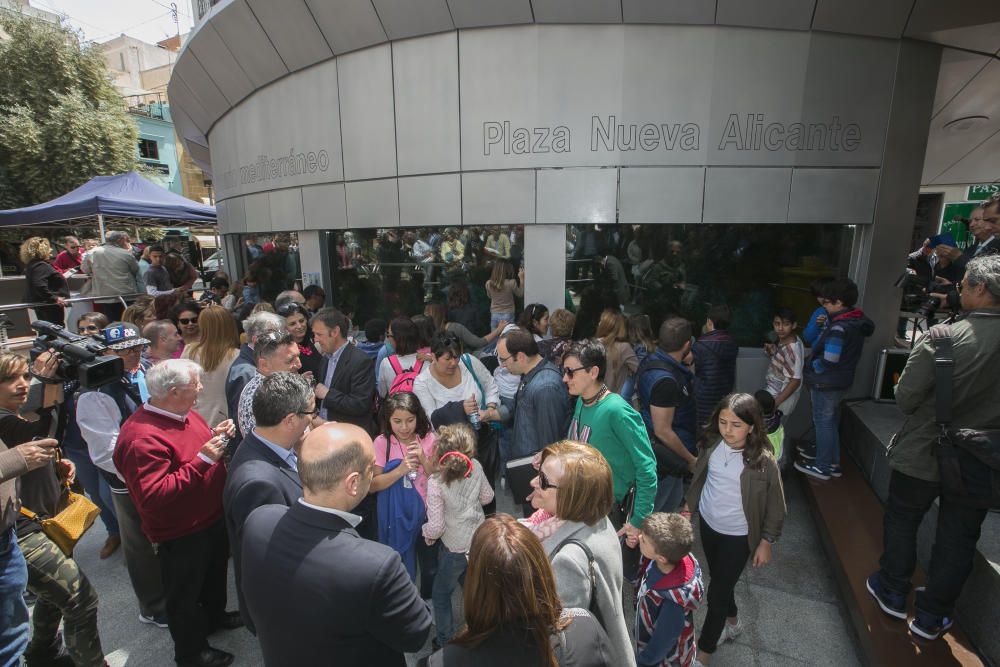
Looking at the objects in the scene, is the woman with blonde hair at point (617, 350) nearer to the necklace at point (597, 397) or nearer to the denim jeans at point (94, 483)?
the necklace at point (597, 397)

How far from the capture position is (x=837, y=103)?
5574mm

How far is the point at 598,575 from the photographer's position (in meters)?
1.87

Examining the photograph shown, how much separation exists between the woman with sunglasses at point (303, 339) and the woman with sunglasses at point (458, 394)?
1.31 meters

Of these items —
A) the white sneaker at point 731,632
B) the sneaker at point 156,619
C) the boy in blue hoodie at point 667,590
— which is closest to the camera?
the boy in blue hoodie at point 667,590

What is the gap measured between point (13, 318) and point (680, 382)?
1316 cm

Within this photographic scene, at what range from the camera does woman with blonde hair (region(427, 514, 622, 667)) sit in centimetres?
143

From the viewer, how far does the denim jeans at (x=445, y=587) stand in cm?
302

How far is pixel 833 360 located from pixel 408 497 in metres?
4.15

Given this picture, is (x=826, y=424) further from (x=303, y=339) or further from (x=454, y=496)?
(x=303, y=339)

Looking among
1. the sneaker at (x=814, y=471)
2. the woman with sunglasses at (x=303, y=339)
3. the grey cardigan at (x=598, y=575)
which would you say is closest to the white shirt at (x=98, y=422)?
the woman with sunglasses at (x=303, y=339)

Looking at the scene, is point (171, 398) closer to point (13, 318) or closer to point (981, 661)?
point (981, 661)

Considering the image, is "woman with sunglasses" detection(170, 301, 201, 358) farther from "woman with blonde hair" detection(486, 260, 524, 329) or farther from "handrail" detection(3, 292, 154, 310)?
"handrail" detection(3, 292, 154, 310)

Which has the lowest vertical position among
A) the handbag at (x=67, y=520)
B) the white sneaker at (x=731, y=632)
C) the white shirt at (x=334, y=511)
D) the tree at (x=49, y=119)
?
the white sneaker at (x=731, y=632)

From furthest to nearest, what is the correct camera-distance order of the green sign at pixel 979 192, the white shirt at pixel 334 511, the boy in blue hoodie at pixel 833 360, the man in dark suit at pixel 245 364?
1. the green sign at pixel 979 192
2. the boy in blue hoodie at pixel 833 360
3. the man in dark suit at pixel 245 364
4. the white shirt at pixel 334 511
